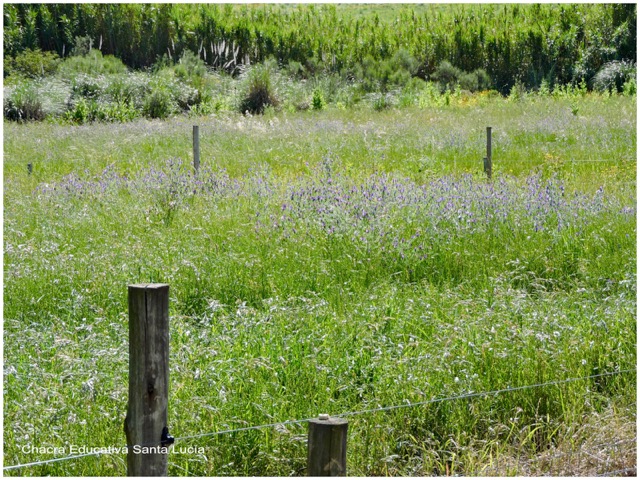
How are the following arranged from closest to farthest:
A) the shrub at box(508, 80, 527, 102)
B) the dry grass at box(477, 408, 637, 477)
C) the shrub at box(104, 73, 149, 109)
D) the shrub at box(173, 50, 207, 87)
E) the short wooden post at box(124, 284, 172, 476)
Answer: the short wooden post at box(124, 284, 172, 476), the dry grass at box(477, 408, 637, 477), the shrub at box(508, 80, 527, 102), the shrub at box(104, 73, 149, 109), the shrub at box(173, 50, 207, 87)

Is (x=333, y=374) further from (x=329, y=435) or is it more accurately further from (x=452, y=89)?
(x=452, y=89)

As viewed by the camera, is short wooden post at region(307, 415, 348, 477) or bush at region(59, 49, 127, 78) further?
bush at region(59, 49, 127, 78)

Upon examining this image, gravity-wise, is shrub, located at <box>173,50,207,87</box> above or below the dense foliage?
below

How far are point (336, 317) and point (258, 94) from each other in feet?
83.8

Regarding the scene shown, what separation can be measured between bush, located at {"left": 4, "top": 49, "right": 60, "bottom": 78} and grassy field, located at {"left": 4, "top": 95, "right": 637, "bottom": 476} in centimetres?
2380

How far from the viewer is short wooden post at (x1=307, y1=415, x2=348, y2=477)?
8.09 feet

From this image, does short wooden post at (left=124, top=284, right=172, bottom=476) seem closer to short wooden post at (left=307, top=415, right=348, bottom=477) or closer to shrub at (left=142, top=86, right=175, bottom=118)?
short wooden post at (left=307, top=415, right=348, bottom=477)

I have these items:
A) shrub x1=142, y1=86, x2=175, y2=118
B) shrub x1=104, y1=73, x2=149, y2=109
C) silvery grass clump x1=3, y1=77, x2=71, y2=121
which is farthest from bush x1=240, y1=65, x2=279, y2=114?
silvery grass clump x1=3, y1=77, x2=71, y2=121

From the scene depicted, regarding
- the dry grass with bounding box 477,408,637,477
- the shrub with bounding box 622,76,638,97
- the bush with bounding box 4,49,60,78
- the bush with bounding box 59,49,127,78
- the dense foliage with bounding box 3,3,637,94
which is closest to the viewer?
the dry grass with bounding box 477,408,637,477

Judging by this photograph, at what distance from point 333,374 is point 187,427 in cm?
101

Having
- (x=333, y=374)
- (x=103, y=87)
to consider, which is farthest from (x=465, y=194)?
(x=103, y=87)

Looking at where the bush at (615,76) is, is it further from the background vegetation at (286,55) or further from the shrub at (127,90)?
the shrub at (127,90)

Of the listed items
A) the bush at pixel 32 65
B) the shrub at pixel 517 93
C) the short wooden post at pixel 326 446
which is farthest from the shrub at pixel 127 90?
the short wooden post at pixel 326 446

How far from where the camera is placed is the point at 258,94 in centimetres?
3034
